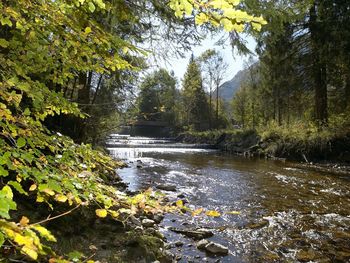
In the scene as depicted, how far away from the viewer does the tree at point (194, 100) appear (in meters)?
45.2

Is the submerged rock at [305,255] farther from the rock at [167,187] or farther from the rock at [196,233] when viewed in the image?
the rock at [167,187]

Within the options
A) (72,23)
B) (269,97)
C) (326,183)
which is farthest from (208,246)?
(269,97)

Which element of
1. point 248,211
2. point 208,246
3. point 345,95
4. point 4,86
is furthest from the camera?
point 345,95

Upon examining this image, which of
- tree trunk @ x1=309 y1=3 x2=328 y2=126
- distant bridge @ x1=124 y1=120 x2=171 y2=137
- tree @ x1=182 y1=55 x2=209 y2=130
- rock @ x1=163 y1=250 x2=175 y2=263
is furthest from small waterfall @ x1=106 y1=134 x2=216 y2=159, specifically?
distant bridge @ x1=124 y1=120 x2=171 y2=137

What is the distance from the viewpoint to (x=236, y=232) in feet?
18.2

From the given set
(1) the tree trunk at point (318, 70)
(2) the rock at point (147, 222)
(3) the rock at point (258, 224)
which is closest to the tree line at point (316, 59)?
(1) the tree trunk at point (318, 70)

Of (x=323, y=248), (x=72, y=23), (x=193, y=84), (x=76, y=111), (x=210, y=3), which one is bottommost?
(x=323, y=248)

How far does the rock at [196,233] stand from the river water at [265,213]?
13cm

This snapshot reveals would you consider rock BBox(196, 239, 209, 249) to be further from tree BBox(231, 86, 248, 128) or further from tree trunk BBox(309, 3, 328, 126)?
tree BBox(231, 86, 248, 128)

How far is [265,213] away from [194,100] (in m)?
41.1

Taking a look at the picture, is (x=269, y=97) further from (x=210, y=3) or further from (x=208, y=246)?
(x=210, y=3)

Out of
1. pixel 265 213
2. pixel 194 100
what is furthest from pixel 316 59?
pixel 194 100

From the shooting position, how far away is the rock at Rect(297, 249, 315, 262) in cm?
447

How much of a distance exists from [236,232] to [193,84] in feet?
132
